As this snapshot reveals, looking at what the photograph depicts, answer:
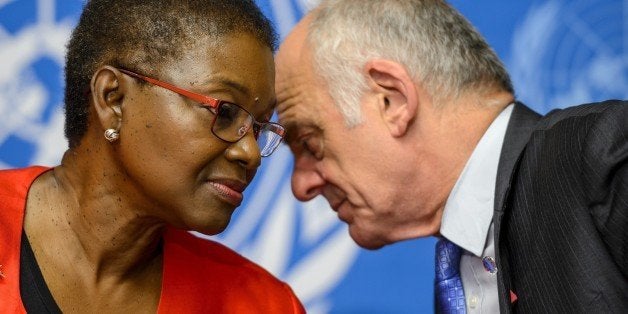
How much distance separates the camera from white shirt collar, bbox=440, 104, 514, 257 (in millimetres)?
2008

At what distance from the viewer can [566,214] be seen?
5.70 feet

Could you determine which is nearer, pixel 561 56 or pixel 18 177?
pixel 18 177

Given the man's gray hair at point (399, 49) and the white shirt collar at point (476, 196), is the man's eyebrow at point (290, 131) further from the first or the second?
the white shirt collar at point (476, 196)

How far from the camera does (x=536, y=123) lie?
196 centimetres

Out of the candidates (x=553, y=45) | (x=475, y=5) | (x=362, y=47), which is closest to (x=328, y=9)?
(x=362, y=47)

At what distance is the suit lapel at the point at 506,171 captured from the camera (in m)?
1.81

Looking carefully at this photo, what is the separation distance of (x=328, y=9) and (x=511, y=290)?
31.8 inches

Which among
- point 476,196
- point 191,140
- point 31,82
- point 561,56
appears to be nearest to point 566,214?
point 476,196

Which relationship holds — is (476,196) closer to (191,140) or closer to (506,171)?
(506,171)

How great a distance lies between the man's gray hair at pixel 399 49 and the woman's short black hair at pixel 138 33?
0.44 meters

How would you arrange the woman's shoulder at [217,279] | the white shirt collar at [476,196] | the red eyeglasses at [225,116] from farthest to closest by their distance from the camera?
the white shirt collar at [476,196] → the woman's shoulder at [217,279] → the red eyeglasses at [225,116]

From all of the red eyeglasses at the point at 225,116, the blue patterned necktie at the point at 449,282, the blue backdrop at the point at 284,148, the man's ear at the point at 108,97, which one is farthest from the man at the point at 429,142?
the man's ear at the point at 108,97

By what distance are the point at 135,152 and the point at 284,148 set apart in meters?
0.88

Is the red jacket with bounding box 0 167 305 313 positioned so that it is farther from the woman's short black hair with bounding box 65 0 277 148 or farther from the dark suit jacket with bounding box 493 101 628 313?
the dark suit jacket with bounding box 493 101 628 313
